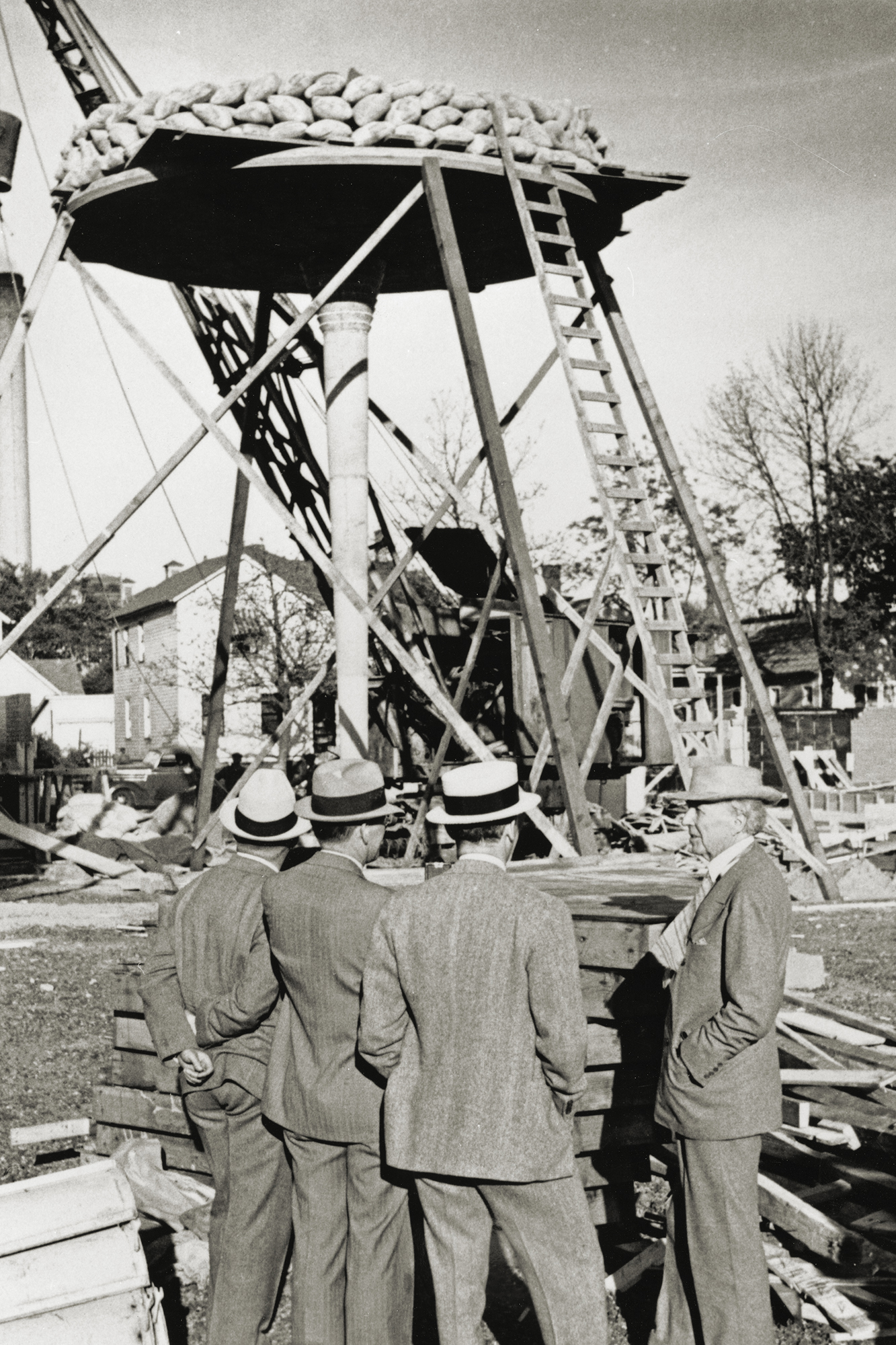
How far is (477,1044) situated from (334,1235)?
1.02 m

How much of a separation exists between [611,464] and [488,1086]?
10544 millimetres

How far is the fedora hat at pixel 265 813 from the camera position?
18.4ft

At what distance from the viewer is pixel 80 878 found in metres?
20.8

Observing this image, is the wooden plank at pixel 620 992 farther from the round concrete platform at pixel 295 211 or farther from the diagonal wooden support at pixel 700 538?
the round concrete platform at pixel 295 211

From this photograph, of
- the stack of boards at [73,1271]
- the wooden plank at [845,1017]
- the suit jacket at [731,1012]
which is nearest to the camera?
the stack of boards at [73,1271]

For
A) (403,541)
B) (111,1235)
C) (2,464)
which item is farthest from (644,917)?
(2,464)

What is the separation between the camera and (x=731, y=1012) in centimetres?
464

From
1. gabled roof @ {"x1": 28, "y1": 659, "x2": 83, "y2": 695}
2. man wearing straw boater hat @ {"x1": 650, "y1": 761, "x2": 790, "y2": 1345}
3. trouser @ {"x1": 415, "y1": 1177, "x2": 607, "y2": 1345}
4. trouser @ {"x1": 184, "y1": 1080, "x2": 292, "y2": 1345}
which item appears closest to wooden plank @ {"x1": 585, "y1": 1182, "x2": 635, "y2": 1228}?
man wearing straw boater hat @ {"x1": 650, "y1": 761, "x2": 790, "y2": 1345}

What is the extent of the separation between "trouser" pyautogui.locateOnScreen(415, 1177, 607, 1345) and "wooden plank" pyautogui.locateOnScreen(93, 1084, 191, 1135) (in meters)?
2.68

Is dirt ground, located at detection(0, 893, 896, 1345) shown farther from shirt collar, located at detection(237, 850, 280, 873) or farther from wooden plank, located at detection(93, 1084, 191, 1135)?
shirt collar, located at detection(237, 850, 280, 873)

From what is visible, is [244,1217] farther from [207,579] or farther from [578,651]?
[207,579]

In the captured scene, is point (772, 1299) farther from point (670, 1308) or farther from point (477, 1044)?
point (477, 1044)

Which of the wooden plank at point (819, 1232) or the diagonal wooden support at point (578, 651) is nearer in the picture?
the wooden plank at point (819, 1232)

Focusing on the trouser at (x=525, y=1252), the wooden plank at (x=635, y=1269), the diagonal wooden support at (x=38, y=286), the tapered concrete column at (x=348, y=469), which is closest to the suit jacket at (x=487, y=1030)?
the trouser at (x=525, y=1252)
